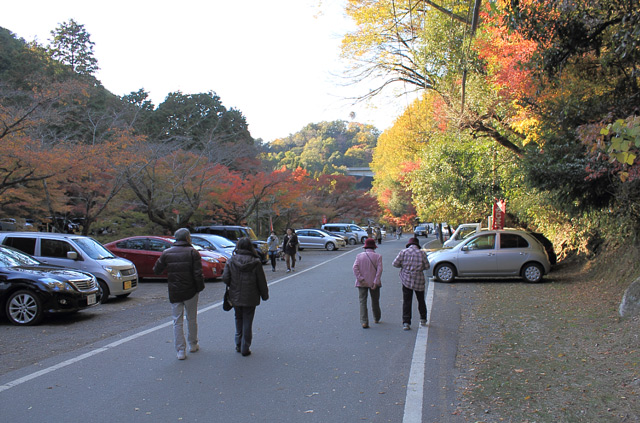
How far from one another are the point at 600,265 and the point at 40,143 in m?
17.8

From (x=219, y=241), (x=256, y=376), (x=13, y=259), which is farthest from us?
(x=219, y=241)

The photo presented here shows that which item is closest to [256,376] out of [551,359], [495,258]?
[551,359]

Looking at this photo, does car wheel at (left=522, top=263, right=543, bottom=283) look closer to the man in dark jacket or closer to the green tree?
the man in dark jacket

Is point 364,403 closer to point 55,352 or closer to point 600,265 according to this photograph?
point 55,352

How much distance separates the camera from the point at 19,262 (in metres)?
9.78

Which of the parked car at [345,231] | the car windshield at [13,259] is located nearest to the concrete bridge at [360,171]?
the parked car at [345,231]

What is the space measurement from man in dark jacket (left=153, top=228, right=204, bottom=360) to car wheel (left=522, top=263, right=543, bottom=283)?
35.2 ft

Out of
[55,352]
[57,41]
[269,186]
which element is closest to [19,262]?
[55,352]

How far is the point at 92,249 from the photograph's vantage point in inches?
492

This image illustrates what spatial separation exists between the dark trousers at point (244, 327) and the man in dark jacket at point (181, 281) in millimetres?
595

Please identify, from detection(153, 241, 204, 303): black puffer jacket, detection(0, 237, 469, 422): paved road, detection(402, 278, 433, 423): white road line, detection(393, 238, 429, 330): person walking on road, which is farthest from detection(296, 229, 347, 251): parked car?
detection(153, 241, 204, 303): black puffer jacket

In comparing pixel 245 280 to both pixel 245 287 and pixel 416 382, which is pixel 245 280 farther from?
pixel 416 382

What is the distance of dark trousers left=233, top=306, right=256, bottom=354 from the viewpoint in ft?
21.6

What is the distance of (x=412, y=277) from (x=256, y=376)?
3.60 m
